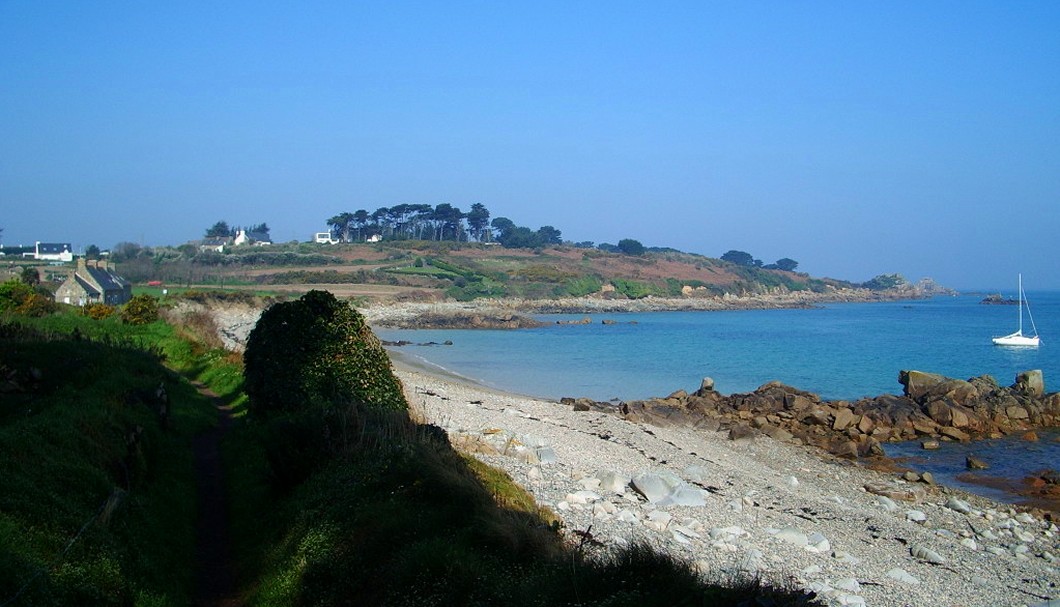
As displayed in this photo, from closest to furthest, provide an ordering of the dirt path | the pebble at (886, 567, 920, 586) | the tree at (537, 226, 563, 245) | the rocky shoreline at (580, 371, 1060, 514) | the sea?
the dirt path → the pebble at (886, 567, 920, 586) → the sea → the rocky shoreline at (580, 371, 1060, 514) → the tree at (537, 226, 563, 245)

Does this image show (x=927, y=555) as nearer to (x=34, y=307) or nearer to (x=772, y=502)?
(x=772, y=502)

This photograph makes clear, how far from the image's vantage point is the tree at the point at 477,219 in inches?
6786

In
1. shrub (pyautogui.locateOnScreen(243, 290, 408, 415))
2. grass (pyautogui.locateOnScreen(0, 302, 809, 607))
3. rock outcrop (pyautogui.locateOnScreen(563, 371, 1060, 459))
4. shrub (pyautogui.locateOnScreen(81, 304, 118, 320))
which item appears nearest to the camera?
grass (pyautogui.locateOnScreen(0, 302, 809, 607))

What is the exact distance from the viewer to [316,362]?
1360 centimetres

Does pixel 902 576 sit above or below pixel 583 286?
below

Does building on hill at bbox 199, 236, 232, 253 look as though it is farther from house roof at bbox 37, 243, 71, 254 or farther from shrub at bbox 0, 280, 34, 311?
shrub at bbox 0, 280, 34, 311

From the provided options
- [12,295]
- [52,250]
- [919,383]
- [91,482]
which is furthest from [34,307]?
[52,250]

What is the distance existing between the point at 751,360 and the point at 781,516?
120 feet

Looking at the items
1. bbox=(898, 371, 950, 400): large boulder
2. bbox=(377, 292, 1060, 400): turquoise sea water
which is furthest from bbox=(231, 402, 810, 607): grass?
bbox=(898, 371, 950, 400): large boulder

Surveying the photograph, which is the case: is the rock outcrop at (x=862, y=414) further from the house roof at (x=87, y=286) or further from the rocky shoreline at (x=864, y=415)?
the house roof at (x=87, y=286)

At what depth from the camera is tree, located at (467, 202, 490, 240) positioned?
17238 centimetres

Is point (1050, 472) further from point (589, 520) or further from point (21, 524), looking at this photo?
point (21, 524)

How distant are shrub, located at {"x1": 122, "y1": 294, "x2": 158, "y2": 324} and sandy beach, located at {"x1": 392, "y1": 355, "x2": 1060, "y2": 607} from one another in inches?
650

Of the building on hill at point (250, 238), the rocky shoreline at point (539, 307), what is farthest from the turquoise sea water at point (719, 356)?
the building on hill at point (250, 238)
